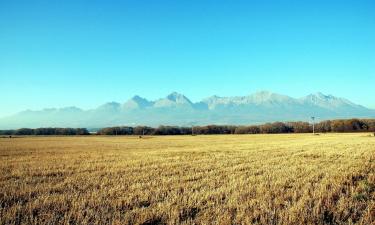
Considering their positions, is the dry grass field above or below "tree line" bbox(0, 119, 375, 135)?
below

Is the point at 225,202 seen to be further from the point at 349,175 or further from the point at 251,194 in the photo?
the point at 349,175

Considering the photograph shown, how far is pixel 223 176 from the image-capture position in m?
14.7

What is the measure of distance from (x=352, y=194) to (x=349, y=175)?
4134 mm

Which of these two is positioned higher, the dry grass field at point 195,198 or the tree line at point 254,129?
the tree line at point 254,129

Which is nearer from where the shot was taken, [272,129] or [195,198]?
[195,198]

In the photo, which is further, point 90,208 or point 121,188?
point 121,188

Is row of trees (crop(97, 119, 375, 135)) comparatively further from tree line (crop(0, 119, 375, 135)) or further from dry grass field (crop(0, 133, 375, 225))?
dry grass field (crop(0, 133, 375, 225))

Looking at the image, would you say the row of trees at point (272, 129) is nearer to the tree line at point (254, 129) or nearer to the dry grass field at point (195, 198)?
the tree line at point (254, 129)

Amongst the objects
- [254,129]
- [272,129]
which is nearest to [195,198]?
[272,129]

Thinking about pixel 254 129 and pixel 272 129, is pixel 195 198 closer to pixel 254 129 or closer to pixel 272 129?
pixel 272 129

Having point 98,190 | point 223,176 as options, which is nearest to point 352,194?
point 223,176

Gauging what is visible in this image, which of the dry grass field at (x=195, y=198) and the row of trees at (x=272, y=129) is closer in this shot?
the dry grass field at (x=195, y=198)

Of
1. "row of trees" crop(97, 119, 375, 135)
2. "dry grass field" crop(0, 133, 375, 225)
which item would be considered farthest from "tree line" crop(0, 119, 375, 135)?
"dry grass field" crop(0, 133, 375, 225)

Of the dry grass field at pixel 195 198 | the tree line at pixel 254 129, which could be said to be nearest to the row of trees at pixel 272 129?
the tree line at pixel 254 129
